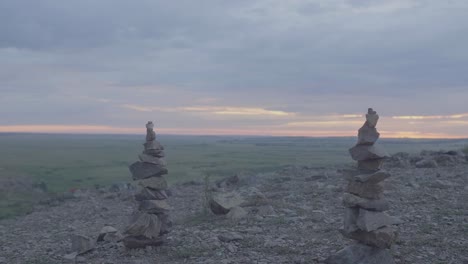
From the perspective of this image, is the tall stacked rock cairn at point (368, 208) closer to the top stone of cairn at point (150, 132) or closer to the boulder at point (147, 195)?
the boulder at point (147, 195)

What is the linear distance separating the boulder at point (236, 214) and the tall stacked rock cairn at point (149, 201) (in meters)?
2.97

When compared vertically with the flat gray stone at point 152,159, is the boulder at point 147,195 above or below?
below

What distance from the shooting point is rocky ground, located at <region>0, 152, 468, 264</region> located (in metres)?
12.1

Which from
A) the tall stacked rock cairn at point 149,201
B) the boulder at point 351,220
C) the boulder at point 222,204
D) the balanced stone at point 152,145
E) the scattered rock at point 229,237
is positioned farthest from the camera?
the boulder at point 222,204

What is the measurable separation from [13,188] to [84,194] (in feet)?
46.8

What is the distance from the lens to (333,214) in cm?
1623

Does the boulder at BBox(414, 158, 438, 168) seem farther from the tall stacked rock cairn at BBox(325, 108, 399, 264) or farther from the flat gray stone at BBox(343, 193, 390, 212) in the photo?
the flat gray stone at BBox(343, 193, 390, 212)

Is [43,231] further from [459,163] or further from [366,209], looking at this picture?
[459,163]

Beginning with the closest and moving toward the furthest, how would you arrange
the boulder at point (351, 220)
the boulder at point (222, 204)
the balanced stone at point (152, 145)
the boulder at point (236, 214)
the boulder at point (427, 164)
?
the boulder at point (351, 220) < the balanced stone at point (152, 145) < the boulder at point (236, 214) < the boulder at point (222, 204) < the boulder at point (427, 164)

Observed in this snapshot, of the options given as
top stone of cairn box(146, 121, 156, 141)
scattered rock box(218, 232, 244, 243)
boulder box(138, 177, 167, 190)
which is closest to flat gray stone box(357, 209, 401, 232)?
A: scattered rock box(218, 232, 244, 243)

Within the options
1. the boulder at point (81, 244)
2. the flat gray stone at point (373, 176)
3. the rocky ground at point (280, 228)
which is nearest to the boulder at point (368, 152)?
the flat gray stone at point (373, 176)

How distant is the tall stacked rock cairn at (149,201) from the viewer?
1310 centimetres

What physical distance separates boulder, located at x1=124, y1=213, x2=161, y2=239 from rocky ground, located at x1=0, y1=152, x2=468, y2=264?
440 millimetres

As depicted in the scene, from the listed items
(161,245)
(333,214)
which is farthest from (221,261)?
(333,214)
